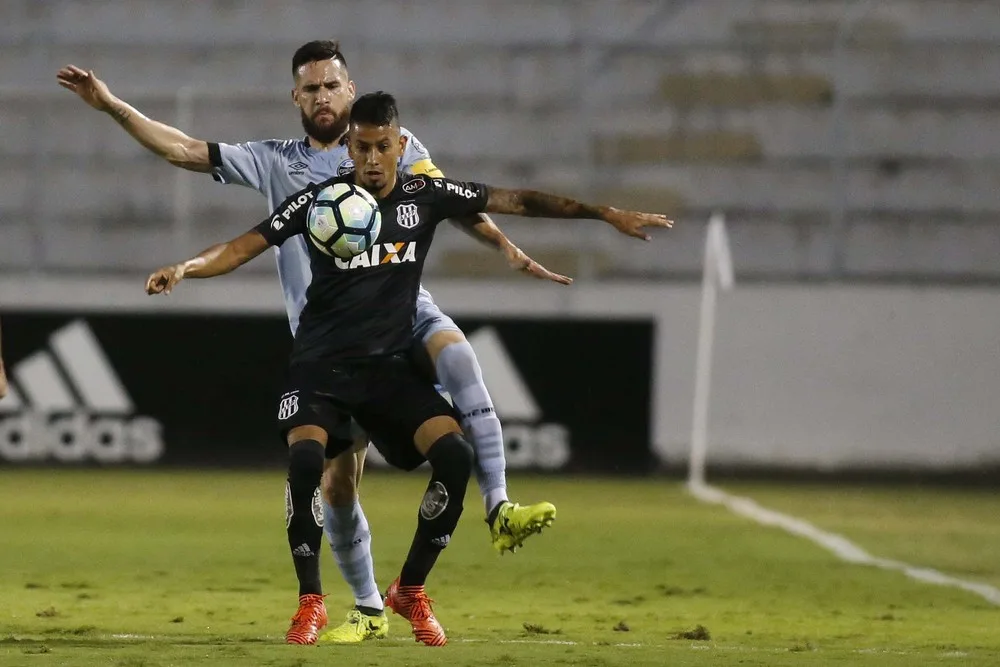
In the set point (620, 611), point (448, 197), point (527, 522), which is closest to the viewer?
point (527, 522)

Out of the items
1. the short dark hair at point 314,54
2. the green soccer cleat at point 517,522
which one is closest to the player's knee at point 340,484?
the green soccer cleat at point 517,522

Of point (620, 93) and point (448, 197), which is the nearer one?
point (448, 197)

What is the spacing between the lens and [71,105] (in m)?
16.8

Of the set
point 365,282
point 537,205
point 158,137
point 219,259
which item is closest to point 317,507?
Answer: point 365,282

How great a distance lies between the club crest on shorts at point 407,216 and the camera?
625 centimetres

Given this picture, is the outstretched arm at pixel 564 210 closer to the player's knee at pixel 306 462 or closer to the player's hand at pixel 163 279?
the player's knee at pixel 306 462

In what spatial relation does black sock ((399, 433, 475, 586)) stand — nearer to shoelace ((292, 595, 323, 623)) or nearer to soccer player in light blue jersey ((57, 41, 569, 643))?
soccer player in light blue jersey ((57, 41, 569, 643))

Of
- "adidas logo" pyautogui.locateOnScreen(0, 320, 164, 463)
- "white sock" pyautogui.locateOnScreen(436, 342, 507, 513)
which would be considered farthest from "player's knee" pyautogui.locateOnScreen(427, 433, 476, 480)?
"adidas logo" pyautogui.locateOnScreen(0, 320, 164, 463)

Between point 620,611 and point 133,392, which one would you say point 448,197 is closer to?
point 620,611

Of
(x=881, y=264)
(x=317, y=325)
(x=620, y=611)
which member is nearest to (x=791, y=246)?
(x=881, y=264)

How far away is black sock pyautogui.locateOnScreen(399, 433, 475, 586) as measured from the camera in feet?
19.8

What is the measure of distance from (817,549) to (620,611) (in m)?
3.02

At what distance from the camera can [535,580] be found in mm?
8547

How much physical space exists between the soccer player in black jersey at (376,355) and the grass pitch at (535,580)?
407 mm
